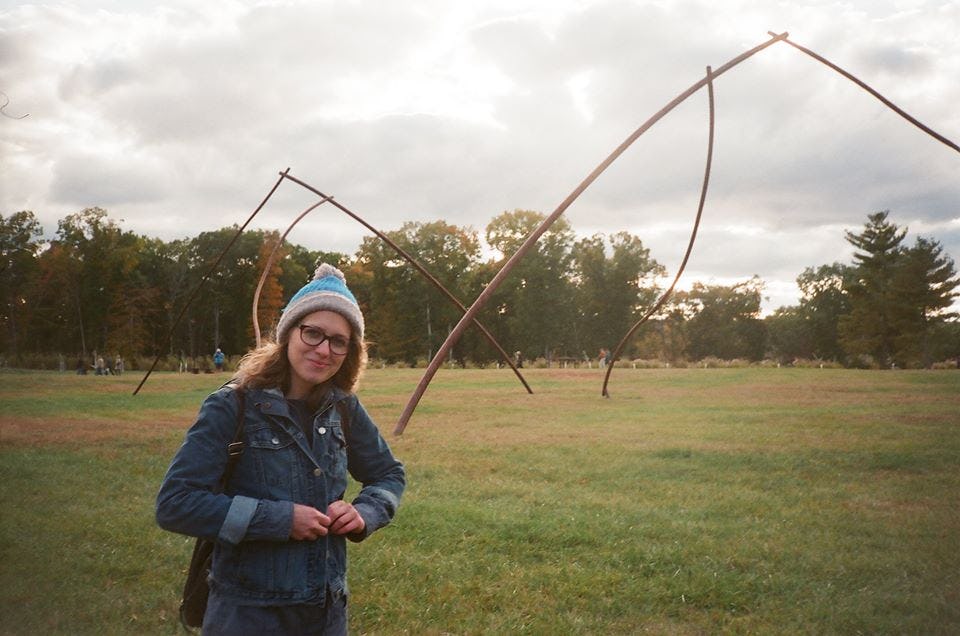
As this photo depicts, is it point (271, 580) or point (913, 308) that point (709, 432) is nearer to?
point (271, 580)

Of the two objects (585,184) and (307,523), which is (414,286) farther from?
(307,523)

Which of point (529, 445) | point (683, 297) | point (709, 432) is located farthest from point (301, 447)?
point (683, 297)

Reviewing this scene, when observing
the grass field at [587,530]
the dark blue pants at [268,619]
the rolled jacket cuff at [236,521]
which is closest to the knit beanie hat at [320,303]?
the rolled jacket cuff at [236,521]

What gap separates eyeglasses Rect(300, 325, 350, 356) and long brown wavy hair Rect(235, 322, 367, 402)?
67 mm

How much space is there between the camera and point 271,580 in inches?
87.2

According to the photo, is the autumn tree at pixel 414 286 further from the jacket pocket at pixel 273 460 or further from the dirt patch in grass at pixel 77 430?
the jacket pocket at pixel 273 460

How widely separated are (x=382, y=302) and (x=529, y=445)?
25.8 m

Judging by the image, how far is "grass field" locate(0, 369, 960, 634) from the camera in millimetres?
4410

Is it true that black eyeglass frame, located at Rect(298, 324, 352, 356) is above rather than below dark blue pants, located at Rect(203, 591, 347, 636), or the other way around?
above

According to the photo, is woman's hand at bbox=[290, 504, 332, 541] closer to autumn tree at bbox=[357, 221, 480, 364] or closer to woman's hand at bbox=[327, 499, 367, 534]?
woman's hand at bbox=[327, 499, 367, 534]

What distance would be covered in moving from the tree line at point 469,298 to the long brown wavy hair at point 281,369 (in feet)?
72.8

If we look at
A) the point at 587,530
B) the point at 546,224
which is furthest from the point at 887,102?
the point at 587,530

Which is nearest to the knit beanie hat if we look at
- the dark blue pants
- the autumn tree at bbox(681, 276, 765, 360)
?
the dark blue pants

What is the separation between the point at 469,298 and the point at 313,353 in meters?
39.7
